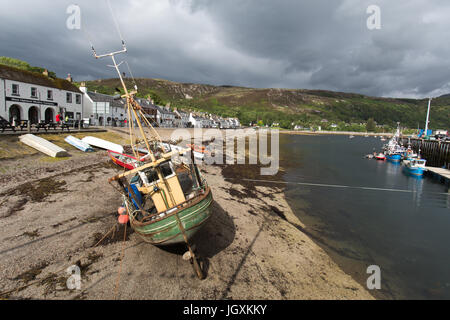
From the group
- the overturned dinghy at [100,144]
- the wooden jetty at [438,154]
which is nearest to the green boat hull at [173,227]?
the overturned dinghy at [100,144]

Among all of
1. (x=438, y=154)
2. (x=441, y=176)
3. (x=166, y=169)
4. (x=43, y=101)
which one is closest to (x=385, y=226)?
(x=166, y=169)

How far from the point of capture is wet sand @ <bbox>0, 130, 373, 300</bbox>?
7637 mm

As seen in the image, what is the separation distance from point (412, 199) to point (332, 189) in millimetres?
9029

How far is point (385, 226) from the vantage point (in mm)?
17156

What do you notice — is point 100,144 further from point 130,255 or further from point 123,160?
point 130,255

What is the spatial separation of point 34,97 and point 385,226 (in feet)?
166

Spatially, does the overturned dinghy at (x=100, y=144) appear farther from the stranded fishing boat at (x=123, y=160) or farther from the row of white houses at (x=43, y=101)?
the row of white houses at (x=43, y=101)

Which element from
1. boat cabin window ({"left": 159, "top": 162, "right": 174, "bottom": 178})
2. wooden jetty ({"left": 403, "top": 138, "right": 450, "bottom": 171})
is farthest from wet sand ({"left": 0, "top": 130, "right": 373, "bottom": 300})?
wooden jetty ({"left": 403, "top": 138, "right": 450, "bottom": 171})

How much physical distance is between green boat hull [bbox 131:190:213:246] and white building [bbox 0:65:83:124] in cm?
3825

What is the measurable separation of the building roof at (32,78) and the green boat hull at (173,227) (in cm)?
3909

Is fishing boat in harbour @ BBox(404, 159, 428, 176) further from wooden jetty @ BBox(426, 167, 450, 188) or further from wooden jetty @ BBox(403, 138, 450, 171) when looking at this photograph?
wooden jetty @ BBox(403, 138, 450, 171)

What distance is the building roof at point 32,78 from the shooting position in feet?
104
